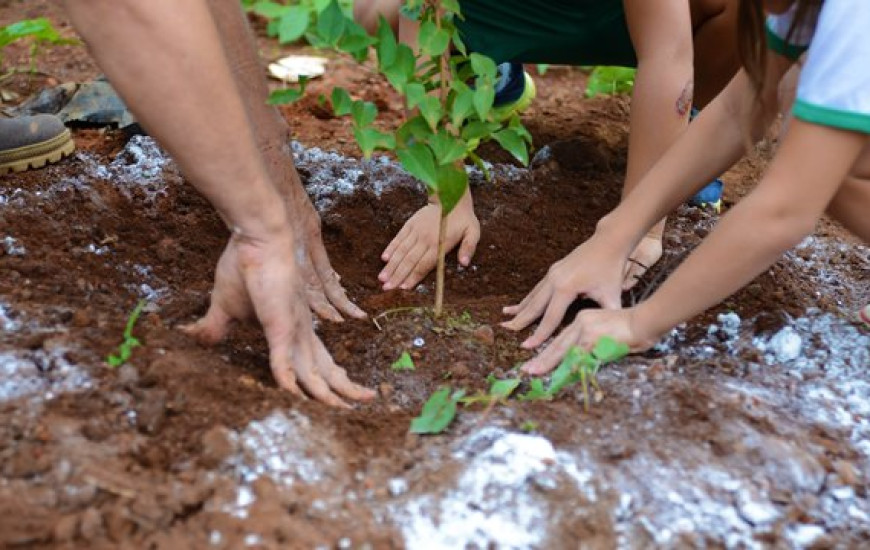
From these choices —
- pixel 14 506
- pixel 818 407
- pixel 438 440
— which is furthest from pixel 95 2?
pixel 818 407

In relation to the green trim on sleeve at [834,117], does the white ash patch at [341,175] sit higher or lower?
lower

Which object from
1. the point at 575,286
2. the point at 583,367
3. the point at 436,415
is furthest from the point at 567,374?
the point at 575,286

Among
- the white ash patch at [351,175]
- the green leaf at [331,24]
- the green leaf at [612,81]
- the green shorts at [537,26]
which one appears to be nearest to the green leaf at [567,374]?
the green leaf at [331,24]

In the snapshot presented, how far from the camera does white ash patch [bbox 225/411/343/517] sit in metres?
1.52

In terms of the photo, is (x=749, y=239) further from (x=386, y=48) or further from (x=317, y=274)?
(x=317, y=274)

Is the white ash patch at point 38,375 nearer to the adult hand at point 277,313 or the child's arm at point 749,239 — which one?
the adult hand at point 277,313

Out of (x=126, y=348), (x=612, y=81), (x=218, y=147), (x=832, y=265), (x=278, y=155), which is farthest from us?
(x=612, y=81)

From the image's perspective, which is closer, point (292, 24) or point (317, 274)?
point (292, 24)

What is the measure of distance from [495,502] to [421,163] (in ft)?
2.19

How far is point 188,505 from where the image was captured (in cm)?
145

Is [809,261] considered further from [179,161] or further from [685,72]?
[179,161]

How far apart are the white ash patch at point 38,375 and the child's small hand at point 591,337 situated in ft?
2.71

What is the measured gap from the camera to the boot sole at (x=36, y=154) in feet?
8.33

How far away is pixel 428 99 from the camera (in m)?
1.85
